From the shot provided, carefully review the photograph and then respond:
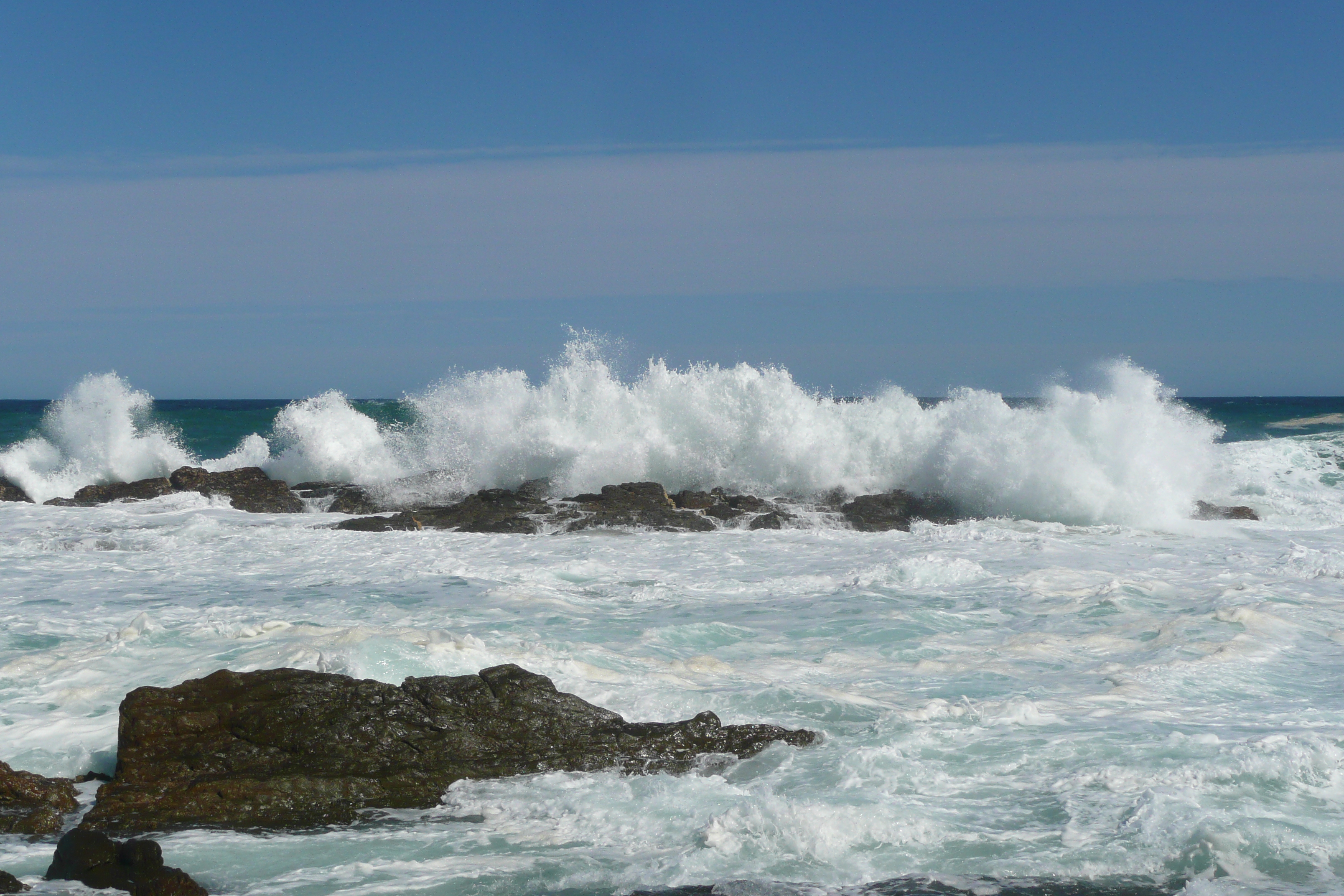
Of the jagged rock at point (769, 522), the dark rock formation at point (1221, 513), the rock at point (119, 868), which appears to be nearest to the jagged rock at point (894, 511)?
the jagged rock at point (769, 522)

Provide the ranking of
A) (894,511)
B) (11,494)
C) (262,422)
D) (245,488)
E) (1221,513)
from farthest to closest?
1. (262,422)
2. (11,494)
3. (245,488)
4. (1221,513)
5. (894,511)

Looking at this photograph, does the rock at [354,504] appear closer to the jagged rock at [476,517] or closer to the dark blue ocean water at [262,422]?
the jagged rock at [476,517]

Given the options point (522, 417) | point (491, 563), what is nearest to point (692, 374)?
point (522, 417)

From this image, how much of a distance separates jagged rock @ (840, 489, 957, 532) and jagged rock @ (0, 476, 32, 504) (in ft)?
47.3

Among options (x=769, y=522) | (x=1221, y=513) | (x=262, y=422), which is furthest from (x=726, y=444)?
(x=262, y=422)

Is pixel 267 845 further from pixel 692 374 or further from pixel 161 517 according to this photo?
pixel 692 374

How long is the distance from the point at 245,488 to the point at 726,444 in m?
8.42

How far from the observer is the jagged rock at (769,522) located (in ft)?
51.9

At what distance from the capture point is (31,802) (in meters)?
4.93

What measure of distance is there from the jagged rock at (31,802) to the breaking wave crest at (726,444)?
45.9 feet

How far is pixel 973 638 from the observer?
28.8ft

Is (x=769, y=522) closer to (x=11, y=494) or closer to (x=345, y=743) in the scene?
(x=345, y=743)

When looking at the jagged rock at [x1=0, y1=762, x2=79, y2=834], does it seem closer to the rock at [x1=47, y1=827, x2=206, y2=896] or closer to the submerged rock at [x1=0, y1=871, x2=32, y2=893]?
the rock at [x1=47, y1=827, x2=206, y2=896]

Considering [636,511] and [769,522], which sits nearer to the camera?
[769,522]
